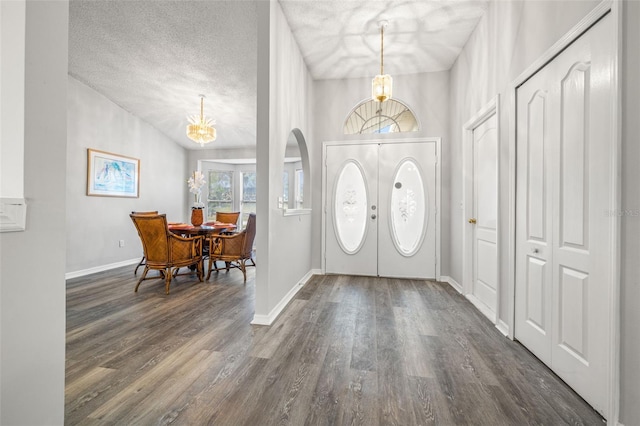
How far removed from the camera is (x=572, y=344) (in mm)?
1647

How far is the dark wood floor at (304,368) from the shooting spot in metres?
1.41

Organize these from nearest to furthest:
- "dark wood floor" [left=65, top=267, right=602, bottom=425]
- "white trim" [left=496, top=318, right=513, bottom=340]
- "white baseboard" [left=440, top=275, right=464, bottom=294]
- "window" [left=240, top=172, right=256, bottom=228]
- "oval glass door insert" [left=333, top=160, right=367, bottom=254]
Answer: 1. "dark wood floor" [left=65, top=267, right=602, bottom=425]
2. "white trim" [left=496, top=318, right=513, bottom=340]
3. "white baseboard" [left=440, top=275, right=464, bottom=294]
4. "oval glass door insert" [left=333, top=160, right=367, bottom=254]
5. "window" [left=240, top=172, right=256, bottom=228]

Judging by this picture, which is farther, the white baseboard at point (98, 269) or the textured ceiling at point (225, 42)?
the white baseboard at point (98, 269)

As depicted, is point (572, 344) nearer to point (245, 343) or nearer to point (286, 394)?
point (286, 394)

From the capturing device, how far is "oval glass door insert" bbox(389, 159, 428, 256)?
13.6ft

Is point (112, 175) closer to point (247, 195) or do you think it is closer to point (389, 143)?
point (247, 195)

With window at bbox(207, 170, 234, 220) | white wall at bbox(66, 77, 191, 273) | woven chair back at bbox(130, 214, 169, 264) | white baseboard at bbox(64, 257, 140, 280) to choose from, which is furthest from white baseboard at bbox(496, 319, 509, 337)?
window at bbox(207, 170, 234, 220)

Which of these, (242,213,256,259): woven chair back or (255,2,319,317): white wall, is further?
(242,213,256,259): woven chair back

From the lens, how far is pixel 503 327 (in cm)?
237

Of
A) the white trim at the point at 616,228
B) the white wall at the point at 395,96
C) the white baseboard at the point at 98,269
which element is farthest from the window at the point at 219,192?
the white trim at the point at 616,228

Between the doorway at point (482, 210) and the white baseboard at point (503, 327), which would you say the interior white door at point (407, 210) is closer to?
the doorway at point (482, 210)

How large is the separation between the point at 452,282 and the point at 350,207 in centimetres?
180

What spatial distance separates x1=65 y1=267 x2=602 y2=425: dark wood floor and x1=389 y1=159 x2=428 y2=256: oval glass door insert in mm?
1213

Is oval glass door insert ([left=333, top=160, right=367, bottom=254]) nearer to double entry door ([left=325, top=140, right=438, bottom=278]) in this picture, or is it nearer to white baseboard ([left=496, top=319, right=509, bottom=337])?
double entry door ([left=325, top=140, right=438, bottom=278])
